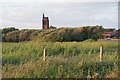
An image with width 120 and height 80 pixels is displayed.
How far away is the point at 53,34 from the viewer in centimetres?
1639

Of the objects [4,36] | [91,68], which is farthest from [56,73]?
[4,36]

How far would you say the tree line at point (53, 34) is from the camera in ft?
53.1

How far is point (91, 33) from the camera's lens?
18.8 m

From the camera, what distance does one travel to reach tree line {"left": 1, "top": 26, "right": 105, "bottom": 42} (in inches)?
637

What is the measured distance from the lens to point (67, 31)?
17.8 metres

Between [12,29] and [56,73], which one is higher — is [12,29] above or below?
above

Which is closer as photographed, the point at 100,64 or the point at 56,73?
the point at 56,73

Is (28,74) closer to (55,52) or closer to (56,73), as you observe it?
(56,73)

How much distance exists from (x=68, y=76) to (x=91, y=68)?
4.13 ft

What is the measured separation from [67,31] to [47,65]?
12382 millimetres

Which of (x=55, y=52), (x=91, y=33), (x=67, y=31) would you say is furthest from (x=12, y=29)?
(x=55, y=52)

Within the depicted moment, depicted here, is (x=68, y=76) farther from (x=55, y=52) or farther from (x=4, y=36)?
(x=4, y=36)

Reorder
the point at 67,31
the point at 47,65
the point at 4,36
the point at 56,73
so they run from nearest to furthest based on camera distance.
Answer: the point at 56,73 → the point at 47,65 → the point at 4,36 → the point at 67,31

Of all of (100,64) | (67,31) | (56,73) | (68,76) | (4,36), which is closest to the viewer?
(68,76)
